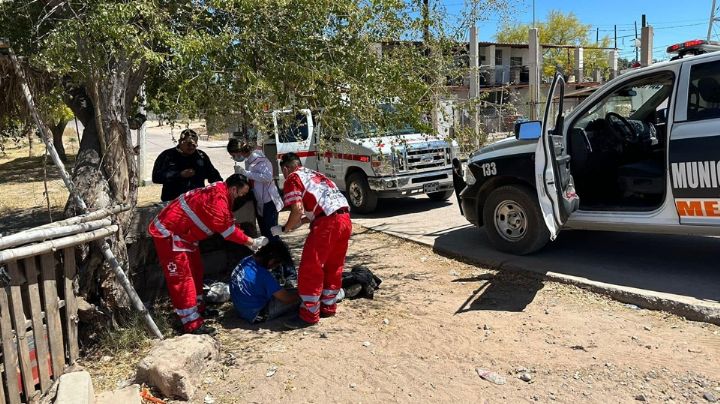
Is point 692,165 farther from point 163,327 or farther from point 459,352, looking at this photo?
point 163,327

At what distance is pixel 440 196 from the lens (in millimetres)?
10992

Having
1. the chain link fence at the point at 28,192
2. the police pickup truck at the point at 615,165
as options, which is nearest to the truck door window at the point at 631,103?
the police pickup truck at the point at 615,165

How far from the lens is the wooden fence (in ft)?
11.7

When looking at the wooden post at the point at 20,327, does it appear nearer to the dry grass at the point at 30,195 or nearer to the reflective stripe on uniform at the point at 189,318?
the reflective stripe on uniform at the point at 189,318

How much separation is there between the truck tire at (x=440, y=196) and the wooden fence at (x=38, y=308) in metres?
7.42

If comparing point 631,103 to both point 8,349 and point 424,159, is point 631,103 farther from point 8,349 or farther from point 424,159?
point 8,349

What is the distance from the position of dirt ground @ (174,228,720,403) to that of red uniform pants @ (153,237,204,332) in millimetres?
328

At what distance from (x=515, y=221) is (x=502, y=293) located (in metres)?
1.27

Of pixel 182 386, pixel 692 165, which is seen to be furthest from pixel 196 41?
pixel 692 165

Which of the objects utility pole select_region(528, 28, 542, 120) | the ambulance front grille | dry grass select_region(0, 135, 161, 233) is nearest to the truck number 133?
the ambulance front grille

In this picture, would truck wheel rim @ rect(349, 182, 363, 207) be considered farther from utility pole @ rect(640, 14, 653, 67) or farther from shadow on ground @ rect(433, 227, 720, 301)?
utility pole @ rect(640, 14, 653, 67)

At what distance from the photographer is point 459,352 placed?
4.27m

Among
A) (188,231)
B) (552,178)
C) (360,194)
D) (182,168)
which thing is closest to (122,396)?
(188,231)

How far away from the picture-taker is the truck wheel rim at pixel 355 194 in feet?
33.7
